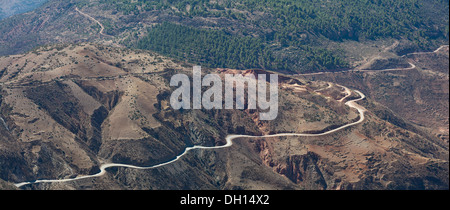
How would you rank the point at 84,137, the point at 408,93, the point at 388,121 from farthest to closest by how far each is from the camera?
the point at 408,93, the point at 388,121, the point at 84,137

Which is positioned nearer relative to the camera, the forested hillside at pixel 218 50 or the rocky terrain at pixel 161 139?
the rocky terrain at pixel 161 139

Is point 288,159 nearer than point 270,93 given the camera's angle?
Yes

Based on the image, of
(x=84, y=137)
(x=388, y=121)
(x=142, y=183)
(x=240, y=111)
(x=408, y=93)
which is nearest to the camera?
(x=142, y=183)

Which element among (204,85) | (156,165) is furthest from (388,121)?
(156,165)

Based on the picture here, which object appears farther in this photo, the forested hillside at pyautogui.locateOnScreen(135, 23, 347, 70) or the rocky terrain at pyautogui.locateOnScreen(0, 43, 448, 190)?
the forested hillside at pyautogui.locateOnScreen(135, 23, 347, 70)

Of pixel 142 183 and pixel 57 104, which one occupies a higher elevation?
Answer: pixel 57 104

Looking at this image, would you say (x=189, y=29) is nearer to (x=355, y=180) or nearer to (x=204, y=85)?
(x=204, y=85)

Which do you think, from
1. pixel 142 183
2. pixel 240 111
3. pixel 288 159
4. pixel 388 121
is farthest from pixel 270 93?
pixel 142 183

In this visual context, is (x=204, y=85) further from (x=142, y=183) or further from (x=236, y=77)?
(x=142, y=183)
